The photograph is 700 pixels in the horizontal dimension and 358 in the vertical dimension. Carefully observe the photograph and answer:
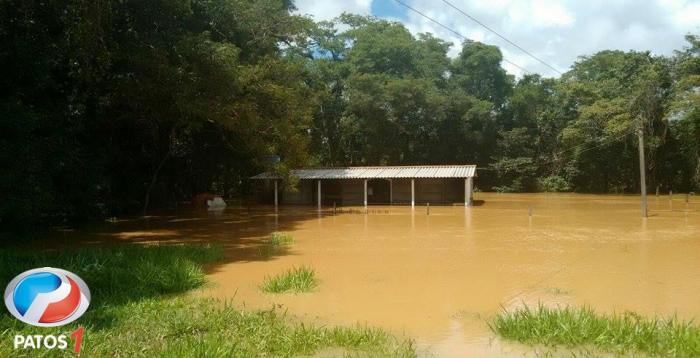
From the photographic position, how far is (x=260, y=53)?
2302 centimetres

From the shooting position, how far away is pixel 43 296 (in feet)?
15.4

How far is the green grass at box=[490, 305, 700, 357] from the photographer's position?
5.29 meters

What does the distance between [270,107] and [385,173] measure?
414 inches

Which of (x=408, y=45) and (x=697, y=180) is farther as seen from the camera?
(x=408, y=45)

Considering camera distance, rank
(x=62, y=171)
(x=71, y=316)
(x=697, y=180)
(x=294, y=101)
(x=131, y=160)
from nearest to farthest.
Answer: (x=71, y=316) < (x=62, y=171) < (x=294, y=101) < (x=131, y=160) < (x=697, y=180)

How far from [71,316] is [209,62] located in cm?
1161

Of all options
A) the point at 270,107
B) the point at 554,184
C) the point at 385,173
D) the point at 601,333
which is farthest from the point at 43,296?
the point at 554,184

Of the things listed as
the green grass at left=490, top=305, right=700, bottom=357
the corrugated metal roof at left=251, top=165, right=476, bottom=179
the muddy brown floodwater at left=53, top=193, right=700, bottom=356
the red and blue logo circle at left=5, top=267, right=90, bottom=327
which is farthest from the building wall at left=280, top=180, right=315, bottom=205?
the red and blue logo circle at left=5, top=267, right=90, bottom=327

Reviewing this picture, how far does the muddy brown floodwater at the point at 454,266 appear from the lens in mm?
7246

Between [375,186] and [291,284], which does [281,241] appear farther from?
[375,186]

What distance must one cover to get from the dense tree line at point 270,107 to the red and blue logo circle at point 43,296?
25.8 ft

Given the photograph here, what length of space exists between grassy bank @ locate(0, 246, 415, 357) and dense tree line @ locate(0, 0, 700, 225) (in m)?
5.10

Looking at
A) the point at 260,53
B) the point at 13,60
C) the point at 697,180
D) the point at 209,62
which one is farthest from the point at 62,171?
the point at 697,180

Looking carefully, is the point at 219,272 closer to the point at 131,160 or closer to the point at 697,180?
the point at 131,160
